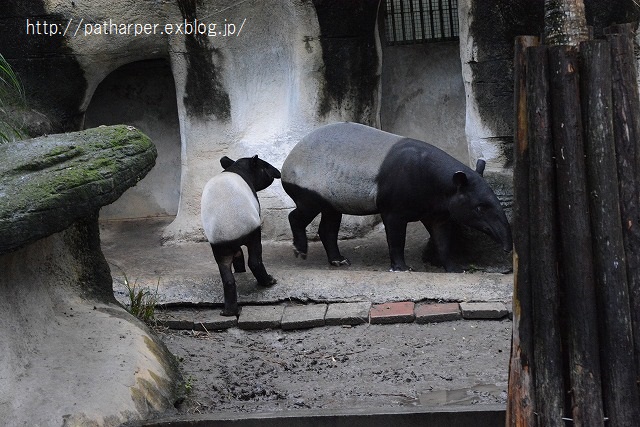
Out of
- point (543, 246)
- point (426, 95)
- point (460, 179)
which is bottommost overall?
point (460, 179)

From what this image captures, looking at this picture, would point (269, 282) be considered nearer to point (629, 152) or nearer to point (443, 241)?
point (443, 241)

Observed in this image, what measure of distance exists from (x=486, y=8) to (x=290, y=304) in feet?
9.60

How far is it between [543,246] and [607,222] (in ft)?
0.79

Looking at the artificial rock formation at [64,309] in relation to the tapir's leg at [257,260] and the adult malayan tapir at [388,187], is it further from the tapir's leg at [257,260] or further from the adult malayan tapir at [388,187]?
the adult malayan tapir at [388,187]

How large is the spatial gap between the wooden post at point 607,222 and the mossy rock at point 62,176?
218cm

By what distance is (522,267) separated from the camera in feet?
12.5

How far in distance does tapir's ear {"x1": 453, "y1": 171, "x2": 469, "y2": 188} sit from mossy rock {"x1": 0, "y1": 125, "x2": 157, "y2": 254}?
127 inches

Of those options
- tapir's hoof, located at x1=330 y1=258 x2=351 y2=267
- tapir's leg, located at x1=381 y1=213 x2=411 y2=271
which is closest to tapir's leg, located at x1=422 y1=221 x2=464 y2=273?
tapir's leg, located at x1=381 y1=213 x2=411 y2=271

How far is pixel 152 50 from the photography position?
9312mm

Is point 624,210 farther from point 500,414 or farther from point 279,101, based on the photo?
point 279,101

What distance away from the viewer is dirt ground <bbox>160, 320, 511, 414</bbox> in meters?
5.50

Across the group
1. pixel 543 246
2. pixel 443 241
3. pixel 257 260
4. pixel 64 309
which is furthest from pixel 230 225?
pixel 543 246

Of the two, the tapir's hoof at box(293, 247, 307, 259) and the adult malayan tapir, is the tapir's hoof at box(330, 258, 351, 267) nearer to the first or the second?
the adult malayan tapir

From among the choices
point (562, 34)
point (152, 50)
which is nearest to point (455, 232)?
point (152, 50)
